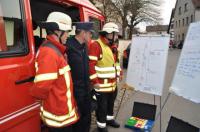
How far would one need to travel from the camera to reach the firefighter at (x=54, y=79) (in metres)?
3.00

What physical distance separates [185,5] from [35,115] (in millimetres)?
61575

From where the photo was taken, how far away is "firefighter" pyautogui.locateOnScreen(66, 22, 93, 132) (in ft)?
12.4

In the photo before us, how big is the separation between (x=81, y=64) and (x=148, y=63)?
2.12 m

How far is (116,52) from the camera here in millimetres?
5438

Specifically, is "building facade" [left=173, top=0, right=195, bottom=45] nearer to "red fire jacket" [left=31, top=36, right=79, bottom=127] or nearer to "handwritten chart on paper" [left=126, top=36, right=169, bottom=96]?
"handwritten chart on paper" [left=126, top=36, right=169, bottom=96]

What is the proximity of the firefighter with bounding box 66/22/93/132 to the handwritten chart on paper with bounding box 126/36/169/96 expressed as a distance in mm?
1812

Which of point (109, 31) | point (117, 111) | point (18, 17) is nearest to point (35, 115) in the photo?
point (18, 17)

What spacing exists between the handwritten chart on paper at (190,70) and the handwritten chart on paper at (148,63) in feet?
1.65

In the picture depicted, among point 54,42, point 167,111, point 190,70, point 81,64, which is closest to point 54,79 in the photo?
point 54,42

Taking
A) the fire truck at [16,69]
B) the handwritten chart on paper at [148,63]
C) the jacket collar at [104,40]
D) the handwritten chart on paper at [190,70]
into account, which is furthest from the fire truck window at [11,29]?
the handwritten chart on paper at [148,63]

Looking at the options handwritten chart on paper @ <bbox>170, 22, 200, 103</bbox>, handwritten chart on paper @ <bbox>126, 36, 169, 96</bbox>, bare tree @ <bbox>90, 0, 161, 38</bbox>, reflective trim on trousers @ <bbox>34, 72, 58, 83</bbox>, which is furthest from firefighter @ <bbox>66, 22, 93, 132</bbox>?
bare tree @ <bbox>90, 0, 161, 38</bbox>

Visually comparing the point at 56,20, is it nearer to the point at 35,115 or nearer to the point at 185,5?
the point at 35,115

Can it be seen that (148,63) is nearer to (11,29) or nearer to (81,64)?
(81,64)

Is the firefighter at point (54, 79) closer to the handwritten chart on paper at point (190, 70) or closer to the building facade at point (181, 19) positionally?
the handwritten chart on paper at point (190, 70)
